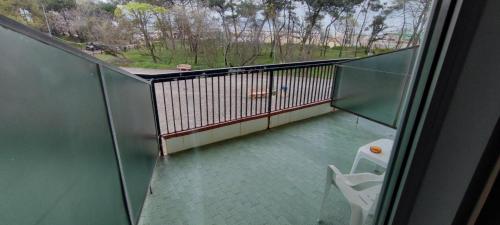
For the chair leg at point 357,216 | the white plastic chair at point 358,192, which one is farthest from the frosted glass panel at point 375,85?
the chair leg at point 357,216

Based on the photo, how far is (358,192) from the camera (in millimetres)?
1362

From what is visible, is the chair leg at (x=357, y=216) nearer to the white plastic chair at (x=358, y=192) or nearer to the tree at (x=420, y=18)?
the white plastic chair at (x=358, y=192)

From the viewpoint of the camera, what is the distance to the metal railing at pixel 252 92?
2754 mm

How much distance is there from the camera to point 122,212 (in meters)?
1.07

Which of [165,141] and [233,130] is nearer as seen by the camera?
[165,141]

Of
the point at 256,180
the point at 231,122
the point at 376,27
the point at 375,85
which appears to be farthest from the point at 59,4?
the point at 376,27

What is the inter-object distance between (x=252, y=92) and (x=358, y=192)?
7.81ft

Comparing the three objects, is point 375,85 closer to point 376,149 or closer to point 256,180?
point 376,149

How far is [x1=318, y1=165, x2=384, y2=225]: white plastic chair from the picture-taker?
4.20 ft

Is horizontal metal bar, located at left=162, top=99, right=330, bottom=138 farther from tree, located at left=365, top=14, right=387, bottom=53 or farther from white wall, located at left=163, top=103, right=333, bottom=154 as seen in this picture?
tree, located at left=365, top=14, right=387, bottom=53

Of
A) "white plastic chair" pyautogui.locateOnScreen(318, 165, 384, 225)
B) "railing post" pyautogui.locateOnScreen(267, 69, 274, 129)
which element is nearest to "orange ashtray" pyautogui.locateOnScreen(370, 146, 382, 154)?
"white plastic chair" pyautogui.locateOnScreen(318, 165, 384, 225)

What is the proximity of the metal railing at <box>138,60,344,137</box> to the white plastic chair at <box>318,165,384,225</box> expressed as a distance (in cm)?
164

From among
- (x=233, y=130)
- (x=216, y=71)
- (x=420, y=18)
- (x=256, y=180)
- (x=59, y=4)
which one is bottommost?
(x=256, y=180)

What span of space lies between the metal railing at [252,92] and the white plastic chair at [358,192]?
1644 mm
